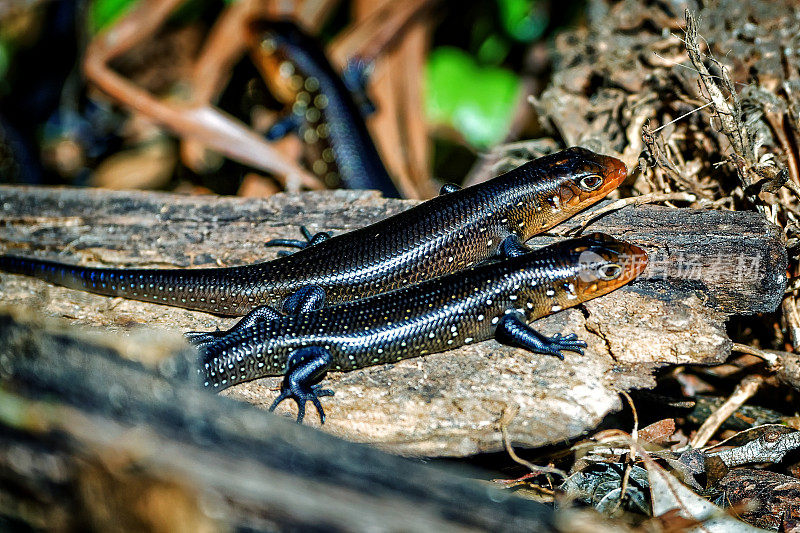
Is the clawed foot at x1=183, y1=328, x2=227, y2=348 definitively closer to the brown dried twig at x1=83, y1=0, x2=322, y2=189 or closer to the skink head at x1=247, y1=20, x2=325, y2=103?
the brown dried twig at x1=83, y1=0, x2=322, y2=189

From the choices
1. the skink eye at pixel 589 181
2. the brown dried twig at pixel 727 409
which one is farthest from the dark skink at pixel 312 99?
the brown dried twig at pixel 727 409

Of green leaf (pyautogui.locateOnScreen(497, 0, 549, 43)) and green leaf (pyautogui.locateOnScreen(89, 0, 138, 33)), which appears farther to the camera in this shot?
green leaf (pyautogui.locateOnScreen(497, 0, 549, 43))

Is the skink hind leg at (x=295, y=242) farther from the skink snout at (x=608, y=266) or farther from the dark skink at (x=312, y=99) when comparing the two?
the dark skink at (x=312, y=99)

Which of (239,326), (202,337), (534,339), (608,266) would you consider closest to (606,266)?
(608,266)

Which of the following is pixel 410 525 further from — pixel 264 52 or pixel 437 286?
pixel 264 52

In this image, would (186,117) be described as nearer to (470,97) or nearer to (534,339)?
(470,97)

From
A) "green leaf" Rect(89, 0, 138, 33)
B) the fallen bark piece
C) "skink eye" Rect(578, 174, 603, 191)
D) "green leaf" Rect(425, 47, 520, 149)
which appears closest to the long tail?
the fallen bark piece

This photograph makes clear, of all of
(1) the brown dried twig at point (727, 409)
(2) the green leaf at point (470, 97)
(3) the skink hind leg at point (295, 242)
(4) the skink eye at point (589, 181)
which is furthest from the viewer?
(2) the green leaf at point (470, 97)
